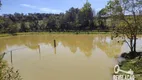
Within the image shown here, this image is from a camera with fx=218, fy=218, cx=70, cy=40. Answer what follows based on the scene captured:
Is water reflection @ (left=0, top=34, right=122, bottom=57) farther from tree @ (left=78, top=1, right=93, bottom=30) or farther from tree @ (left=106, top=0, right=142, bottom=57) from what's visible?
tree @ (left=78, top=1, right=93, bottom=30)

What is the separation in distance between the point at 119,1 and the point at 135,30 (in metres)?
2.33

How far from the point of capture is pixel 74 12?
54.2 m

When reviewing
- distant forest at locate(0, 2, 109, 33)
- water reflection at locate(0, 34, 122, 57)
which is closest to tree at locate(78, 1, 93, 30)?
distant forest at locate(0, 2, 109, 33)

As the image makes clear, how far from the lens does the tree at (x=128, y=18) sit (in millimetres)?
14609

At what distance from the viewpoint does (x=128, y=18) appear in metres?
15.0

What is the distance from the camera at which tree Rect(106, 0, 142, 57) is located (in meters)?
14.6

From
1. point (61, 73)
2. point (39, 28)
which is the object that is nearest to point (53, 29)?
point (39, 28)

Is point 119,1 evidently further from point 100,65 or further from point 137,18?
point 100,65

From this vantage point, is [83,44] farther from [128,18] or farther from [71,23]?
[71,23]

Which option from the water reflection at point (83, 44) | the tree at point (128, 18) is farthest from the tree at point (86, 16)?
the tree at point (128, 18)

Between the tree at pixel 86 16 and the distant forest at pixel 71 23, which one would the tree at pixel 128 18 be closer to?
the distant forest at pixel 71 23

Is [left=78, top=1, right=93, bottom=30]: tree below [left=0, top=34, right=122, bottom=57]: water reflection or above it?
above

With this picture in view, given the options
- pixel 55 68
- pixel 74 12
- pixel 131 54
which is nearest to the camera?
pixel 55 68

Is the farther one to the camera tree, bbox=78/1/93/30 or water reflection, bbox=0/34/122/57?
tree, bbox=78/1/93/30
